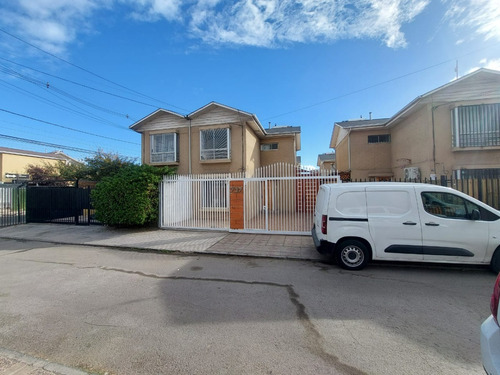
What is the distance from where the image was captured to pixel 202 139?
12914mm

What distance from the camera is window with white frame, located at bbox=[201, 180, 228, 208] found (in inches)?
385

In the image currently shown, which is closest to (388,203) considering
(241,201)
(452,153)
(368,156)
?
(241,201)

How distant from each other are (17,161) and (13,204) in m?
19.1

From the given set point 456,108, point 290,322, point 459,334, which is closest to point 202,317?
point 290,322

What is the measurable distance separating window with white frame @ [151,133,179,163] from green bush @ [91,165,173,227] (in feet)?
12.0

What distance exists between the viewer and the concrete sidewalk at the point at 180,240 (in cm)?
653

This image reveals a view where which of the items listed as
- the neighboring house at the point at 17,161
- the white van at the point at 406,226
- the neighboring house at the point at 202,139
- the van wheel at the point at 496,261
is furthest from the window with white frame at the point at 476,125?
the neighboring house at the point at 17,161

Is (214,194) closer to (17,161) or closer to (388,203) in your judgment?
(388,203)

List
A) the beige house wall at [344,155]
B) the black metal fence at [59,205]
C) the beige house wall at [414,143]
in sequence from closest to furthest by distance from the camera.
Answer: the beige house wall at [414,143]
the black metal fence at [59,205]
the beige house wall at [344,155]

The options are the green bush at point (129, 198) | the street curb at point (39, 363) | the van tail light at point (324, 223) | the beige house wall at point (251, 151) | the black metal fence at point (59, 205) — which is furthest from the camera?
the beige house wall at point (251, 151)

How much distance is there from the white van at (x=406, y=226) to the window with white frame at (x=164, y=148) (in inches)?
408

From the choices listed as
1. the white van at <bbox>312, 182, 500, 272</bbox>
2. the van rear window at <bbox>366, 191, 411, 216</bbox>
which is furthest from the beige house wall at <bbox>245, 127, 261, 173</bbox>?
the van rear window at <bbox>366, 191, 411, 216</bbox>

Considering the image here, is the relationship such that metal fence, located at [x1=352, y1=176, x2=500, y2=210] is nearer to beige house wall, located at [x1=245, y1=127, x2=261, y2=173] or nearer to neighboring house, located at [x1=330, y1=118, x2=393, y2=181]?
neighboring house, located at [x1=330, y1=118, x2=393, y2=181]

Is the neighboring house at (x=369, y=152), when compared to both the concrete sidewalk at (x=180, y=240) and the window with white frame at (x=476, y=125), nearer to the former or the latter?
the window with white frame at (x=476, y=125)
